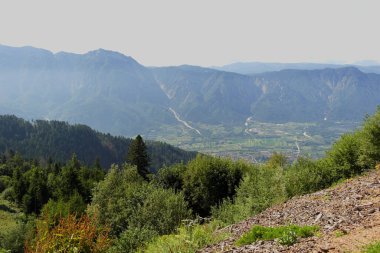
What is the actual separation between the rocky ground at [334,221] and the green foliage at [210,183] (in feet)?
143

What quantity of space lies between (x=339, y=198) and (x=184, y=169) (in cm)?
5772

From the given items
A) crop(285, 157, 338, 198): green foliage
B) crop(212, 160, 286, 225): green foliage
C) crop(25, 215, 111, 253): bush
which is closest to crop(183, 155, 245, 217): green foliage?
crop(212, 160, 286, 225): green foliage

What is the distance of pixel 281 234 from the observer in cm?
1748

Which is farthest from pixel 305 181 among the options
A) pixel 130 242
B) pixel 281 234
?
pixel 281 234

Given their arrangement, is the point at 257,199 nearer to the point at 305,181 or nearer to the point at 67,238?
the point at 305,181

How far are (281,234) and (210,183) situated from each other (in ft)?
178

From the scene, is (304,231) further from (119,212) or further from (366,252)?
(119,212)

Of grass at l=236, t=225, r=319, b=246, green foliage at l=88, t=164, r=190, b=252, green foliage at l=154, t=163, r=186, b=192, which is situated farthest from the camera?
green foliage at l=154, t=163, r=186, b=192

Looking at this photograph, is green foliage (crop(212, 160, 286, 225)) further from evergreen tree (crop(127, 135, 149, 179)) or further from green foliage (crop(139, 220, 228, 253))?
evergreen tree (crop(127, 135, 149, 179))

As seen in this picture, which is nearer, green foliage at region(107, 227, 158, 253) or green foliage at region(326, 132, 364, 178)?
green foliage at region(107, 227, 158, 253)

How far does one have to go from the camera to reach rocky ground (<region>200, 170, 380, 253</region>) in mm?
14945

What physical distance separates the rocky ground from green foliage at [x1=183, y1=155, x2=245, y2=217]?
43640 millimetres

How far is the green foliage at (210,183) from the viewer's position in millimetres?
70938

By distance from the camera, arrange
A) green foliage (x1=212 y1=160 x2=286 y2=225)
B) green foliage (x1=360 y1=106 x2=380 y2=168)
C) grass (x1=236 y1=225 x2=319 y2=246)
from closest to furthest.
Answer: grass (x1=236 y1=225 x2=319 y2=246) → green foliage (x1=212 y1=160 x2=286 y2=225) → green foliage (x1=360 y1=106 x2=380 y2=168)
